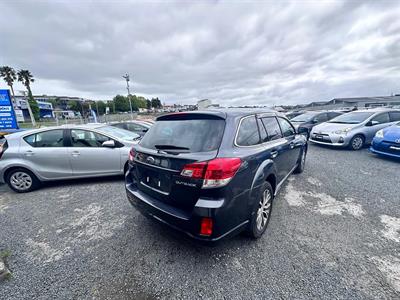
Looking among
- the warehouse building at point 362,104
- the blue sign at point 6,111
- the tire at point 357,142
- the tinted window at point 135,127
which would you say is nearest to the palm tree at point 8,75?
the blue sign at point 6,111

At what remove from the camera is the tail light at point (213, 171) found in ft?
6.05

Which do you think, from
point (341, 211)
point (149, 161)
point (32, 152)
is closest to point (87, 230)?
point (149, 161)

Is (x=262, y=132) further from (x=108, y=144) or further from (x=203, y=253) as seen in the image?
(x=108, y=144)

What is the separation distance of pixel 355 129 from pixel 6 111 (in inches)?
588

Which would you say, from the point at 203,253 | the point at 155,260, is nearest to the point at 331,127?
the point at 203,253

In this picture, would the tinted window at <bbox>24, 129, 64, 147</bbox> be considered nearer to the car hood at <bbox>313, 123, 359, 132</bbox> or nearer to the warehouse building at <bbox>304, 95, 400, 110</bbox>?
the car hood at <bbox>313, 123, 359, 132</bbox>

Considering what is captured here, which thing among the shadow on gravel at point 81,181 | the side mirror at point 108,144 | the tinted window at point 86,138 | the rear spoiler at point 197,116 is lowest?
the shadow on gravel at point 81,181

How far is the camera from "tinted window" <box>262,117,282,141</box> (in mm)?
2932

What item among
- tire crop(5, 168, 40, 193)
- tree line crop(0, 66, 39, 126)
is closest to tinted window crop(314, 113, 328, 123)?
tire crop(5, 168, 40, 193)

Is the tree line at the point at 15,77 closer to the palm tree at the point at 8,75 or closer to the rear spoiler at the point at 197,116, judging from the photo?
the palm tree at the point at 8,75

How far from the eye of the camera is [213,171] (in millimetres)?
1840

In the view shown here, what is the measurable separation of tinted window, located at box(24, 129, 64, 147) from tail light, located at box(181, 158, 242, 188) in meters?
3.95

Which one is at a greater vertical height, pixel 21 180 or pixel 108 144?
pixel 108 144

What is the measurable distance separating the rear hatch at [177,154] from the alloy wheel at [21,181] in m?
3.47
